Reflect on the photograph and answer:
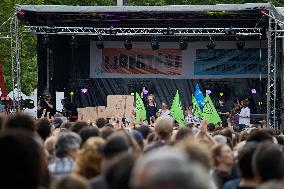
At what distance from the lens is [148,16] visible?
1129 inches

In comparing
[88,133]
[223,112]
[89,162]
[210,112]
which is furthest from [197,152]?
[223,112]

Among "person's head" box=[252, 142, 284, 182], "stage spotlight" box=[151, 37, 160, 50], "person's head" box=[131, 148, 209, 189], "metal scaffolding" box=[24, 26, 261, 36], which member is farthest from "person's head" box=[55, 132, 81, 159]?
"stage spotlight" box=[151, 37, 160, 50]

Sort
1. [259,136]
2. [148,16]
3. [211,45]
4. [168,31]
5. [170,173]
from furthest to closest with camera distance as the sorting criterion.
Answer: [148,16]
[211,45]
[168,31]
[259,136]
[170,173]

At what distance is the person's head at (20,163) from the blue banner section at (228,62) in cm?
2585

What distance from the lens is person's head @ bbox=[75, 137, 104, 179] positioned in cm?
741

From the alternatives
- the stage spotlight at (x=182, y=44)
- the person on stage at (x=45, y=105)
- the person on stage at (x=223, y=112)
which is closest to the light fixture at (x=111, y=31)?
the stage spotlight at (x=182, y=44)

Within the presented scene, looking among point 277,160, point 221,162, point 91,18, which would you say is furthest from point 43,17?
point 277,160

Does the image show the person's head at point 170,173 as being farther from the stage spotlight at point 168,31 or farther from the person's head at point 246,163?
the stage spotlight at point 168,31

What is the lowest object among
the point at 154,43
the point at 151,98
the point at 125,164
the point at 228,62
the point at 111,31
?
the point at 125,164

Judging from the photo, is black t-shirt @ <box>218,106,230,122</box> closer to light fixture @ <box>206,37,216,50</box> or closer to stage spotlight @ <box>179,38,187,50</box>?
light fixture @ <box>206,37,216,50</box>

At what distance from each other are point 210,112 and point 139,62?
4.07 metres

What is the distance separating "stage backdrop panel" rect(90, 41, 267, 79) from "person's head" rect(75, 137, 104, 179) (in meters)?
22.9

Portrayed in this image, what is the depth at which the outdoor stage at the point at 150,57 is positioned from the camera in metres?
28.7

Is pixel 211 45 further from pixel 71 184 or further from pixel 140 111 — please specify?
pixel 71 184
